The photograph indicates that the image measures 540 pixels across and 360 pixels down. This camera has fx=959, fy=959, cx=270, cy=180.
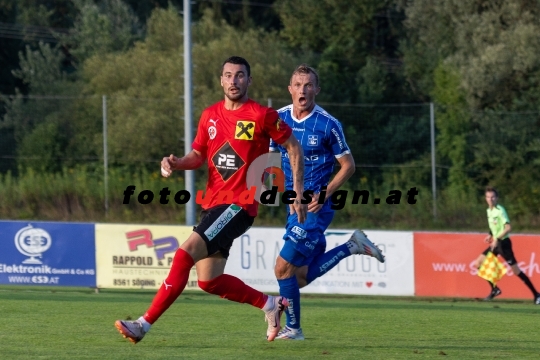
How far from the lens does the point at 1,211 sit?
997 inches

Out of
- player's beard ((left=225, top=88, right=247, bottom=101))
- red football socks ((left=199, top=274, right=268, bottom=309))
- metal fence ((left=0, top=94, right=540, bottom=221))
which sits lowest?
red football socks ((left=199, top=274, right=268, bottom=309))

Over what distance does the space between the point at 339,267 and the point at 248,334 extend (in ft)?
26.8

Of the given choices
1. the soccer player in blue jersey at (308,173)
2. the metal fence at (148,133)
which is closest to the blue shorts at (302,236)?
the soccer player in blue jersey at (308,173)

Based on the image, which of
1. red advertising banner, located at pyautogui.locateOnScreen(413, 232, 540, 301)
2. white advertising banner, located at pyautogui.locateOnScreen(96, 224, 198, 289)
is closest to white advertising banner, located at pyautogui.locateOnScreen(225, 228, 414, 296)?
red advertising banner, located at pyautogui.locateOnScreen(413, 232, 540, 301)

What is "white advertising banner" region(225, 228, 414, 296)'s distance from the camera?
16.1 m

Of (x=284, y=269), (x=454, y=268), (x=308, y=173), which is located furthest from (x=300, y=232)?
(x=454, y=268)

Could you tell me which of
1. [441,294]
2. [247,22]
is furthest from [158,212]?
[247,22]

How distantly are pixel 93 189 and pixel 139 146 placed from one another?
2.08 meters

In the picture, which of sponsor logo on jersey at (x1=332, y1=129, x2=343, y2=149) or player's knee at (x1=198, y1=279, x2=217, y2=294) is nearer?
player's knee at (x1=198, y1=279, x2=217, y2=294)

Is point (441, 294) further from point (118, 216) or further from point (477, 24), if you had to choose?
point (477, 24)

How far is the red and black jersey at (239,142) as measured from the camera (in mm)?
7086

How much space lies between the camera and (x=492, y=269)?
15.9m

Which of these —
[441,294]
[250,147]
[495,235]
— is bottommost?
[441,294]

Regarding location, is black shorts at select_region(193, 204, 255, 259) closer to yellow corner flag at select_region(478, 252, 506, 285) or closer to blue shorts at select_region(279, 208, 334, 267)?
blue shorts at select_region(279, 208, 334, 267)
